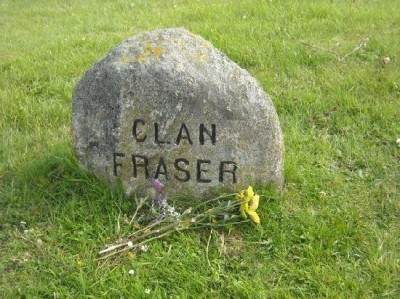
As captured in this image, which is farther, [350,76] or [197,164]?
[350,76]

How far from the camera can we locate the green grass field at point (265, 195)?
287 centimetres

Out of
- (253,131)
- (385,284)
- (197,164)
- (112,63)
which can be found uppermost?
(112,63)

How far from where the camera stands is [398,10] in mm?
6812

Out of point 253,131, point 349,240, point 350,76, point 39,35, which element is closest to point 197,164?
point 253,131

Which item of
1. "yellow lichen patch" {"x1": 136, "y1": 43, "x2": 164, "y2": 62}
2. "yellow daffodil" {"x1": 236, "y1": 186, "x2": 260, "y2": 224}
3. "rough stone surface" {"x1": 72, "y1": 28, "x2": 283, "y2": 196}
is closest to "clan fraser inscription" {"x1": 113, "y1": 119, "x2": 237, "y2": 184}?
"rough stone surface" {"x1": 72, "y1": 28, "x2": 283, "y2": 196}

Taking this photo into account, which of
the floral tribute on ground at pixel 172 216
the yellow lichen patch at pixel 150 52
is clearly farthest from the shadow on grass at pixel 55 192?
the yellow lichen patch at pixel 150 52

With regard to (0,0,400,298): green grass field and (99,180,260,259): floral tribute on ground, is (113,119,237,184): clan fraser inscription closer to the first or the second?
(99,180,260,259): floral tribute on ground

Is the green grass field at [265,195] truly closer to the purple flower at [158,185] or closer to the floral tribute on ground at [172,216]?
the floral tribute on ground at [172,216]

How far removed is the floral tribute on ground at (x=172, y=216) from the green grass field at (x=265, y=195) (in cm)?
7

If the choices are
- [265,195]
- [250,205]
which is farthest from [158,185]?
[265,195]

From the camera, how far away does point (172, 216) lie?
10.5ft

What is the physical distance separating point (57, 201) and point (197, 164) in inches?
41.2

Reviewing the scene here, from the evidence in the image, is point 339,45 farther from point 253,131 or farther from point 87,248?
point 87,248

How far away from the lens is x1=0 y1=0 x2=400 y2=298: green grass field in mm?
2865
